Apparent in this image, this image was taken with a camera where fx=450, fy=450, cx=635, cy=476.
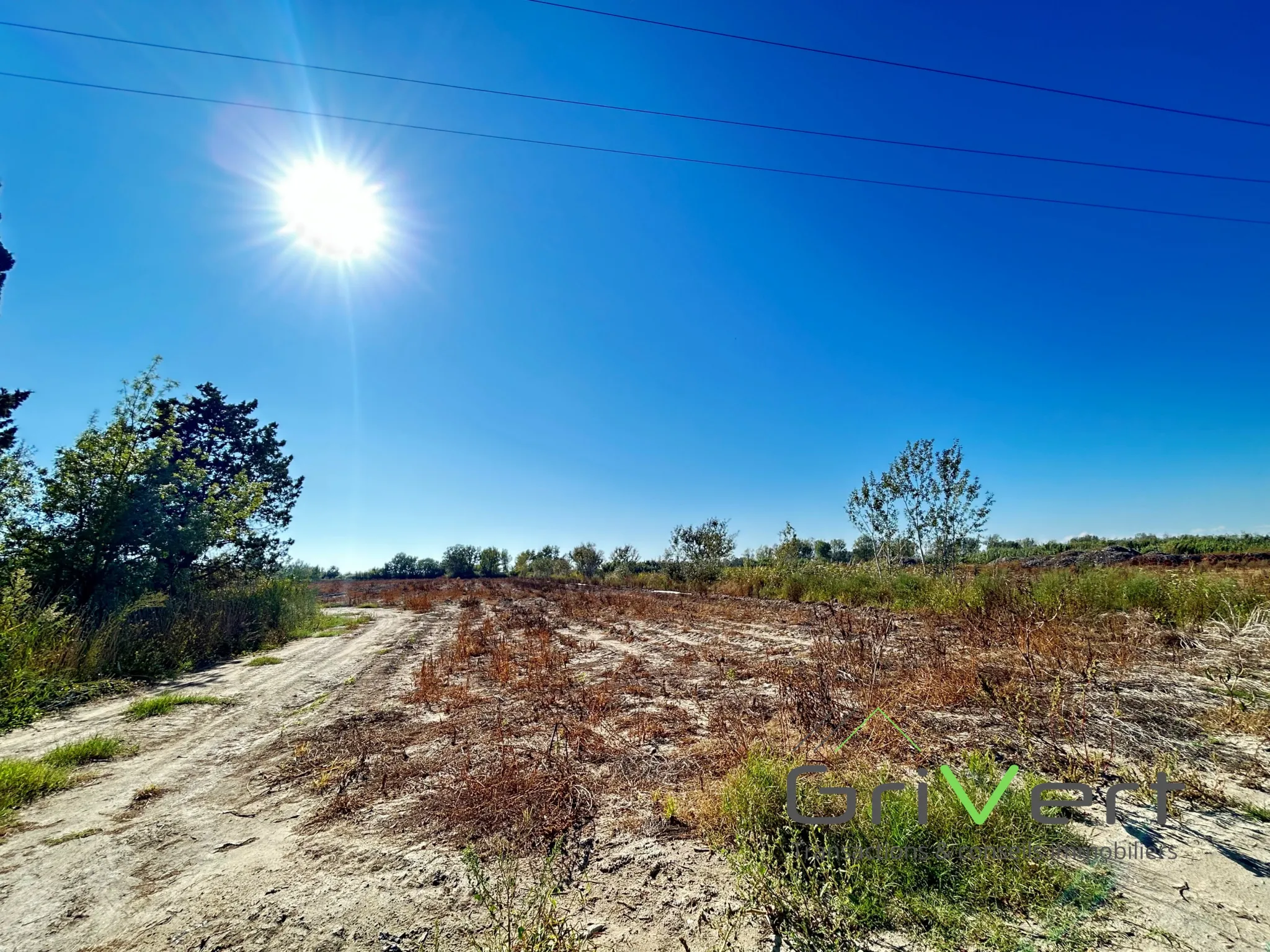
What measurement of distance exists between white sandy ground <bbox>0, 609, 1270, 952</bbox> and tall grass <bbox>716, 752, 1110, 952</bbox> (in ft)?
0.48

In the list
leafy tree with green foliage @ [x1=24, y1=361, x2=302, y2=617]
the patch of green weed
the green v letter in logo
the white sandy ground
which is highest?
leafy tree with green foliage @ [x1=24, y1=361, x2=302, y2=617]

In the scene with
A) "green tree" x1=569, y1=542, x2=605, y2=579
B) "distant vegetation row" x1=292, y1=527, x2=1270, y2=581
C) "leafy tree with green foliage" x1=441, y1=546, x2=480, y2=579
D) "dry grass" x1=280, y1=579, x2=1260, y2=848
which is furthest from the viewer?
"leafy tree with green foliage" x1=441, y1=546, x2=480, y2=579

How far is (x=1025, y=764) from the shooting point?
341cm

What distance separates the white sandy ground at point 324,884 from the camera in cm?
211

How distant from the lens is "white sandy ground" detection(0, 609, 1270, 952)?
83.2 inches

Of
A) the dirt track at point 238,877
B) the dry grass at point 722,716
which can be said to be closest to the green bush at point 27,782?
the dirt track at point 238,877

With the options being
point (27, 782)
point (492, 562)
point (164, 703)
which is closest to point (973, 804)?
point (27, 782)

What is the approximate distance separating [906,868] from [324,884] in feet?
10.4

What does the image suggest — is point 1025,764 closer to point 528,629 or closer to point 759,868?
point 759,868

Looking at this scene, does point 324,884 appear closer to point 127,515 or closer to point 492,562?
point 127,515

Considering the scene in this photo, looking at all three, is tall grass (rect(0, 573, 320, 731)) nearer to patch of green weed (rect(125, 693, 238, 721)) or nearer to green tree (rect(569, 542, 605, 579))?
patch of green weed (rect(125, 693, 238, 721))

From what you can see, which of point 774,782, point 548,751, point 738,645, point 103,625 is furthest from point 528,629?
point 774,782

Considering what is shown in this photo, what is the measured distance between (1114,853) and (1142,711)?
277cm

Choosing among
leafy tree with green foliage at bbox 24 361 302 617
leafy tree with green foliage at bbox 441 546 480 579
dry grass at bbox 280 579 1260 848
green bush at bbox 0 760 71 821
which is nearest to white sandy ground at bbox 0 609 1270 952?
green bush at bbox 0 760 71 821
